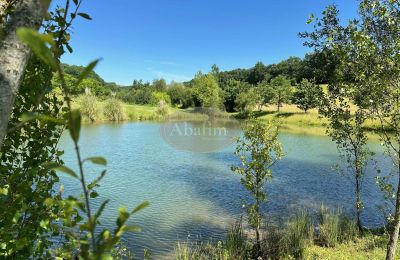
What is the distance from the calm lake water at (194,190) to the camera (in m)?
12.1

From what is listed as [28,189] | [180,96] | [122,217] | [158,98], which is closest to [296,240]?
[28,189]

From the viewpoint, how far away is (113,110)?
54875mm

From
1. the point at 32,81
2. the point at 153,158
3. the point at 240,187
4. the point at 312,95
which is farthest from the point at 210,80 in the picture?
the point at 32,81

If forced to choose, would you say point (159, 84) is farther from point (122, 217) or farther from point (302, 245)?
point (122, 217)

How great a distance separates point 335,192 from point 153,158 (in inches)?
506

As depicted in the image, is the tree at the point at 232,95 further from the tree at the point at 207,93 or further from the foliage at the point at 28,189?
the foliage at the point at 28,189

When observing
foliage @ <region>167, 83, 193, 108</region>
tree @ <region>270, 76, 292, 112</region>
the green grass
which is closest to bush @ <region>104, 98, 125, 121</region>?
tree @ <region>270, 76, 292, 112</region>

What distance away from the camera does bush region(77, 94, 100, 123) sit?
1909 inches

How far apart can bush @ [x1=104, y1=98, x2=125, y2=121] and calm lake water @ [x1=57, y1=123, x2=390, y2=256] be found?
25136 millimetres

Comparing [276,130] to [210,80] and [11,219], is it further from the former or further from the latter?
[210,80]

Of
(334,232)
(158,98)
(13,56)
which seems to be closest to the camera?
(13,56)

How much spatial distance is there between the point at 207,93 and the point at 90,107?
116ft

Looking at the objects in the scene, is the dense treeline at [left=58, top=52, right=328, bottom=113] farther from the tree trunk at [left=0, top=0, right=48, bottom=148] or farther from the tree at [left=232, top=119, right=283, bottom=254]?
the tree trunk at [left=0, top=0, right=48, bottom=148]

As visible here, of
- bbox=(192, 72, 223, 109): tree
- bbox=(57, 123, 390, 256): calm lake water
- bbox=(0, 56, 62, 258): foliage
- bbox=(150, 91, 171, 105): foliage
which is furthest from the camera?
bbox=(150, 91, 171, 105): foliage
